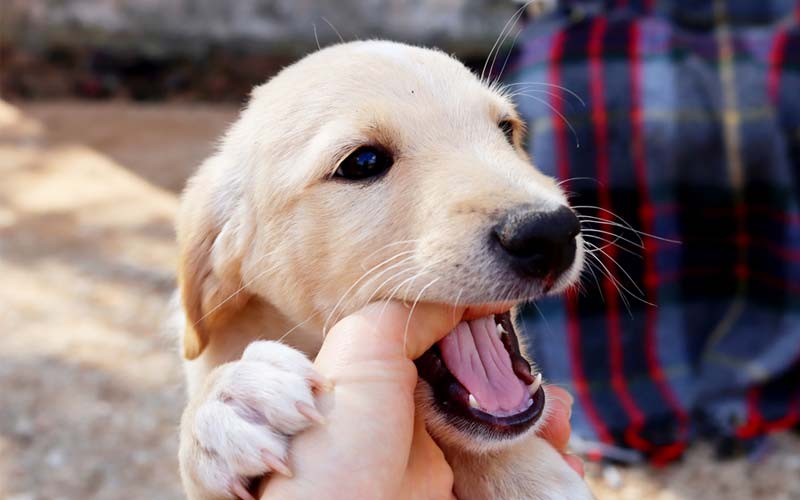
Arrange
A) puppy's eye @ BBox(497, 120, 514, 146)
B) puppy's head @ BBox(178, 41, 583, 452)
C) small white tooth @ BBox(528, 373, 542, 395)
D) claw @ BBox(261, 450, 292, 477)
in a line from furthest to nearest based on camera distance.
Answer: puppy's eye @ BBox(497, 120, 514, 146)
small white tooth @ BBox(528, 373, 542, 395)
puppy's head @ BBox(178, 41, 583, 452)
claw @ BBox(261, 450, 292, 477)

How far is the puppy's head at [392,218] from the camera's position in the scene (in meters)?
2.00

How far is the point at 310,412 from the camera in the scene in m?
1.81

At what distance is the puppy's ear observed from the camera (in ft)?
7.95

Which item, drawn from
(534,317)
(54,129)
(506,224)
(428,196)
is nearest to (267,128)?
(428,196)

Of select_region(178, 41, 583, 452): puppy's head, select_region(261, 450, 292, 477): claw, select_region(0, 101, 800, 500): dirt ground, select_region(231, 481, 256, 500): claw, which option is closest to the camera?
select_region(261, 450, 292, 477): claw

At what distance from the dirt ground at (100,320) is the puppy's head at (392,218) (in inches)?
81.9

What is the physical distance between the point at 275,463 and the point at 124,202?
5.48 m

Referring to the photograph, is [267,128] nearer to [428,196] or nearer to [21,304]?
[428,196]

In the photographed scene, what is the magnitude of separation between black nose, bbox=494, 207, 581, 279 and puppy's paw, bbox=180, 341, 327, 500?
0.50 m

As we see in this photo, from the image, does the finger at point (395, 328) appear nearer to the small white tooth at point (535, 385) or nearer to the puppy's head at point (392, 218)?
the puppy's head at point (392, 218)

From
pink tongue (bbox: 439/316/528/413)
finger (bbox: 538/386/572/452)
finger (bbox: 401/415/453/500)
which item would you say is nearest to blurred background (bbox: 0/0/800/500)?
pink tongue (bbox: 439/316/528/413)

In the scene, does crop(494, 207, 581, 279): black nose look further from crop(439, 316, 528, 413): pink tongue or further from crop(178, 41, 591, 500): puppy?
crop(439, 316, 528, 413): pink tongue

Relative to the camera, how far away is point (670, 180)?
4.50 m

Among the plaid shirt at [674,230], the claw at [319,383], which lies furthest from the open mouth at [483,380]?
the plaid shirt at [674,230]
